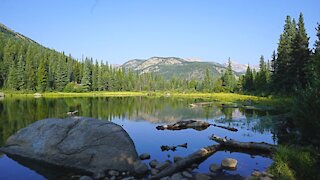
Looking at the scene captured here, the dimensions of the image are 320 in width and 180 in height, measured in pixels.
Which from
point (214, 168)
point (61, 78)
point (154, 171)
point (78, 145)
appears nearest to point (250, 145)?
point (214, 168)

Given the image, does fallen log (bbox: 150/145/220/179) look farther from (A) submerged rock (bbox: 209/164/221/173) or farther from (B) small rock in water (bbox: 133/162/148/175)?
(A) submerged rock (bbox: 209/164/221/173)

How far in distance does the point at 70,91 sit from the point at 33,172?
116m

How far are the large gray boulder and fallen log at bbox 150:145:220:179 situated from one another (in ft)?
6.79

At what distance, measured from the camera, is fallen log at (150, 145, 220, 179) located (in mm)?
15102

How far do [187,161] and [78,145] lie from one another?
705 centimetres

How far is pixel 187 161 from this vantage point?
1681 cm

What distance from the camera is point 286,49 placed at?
2479 inches

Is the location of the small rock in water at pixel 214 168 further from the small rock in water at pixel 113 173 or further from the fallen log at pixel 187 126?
the fallen log at pixel 187 126

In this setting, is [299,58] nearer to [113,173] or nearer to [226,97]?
[226,97]

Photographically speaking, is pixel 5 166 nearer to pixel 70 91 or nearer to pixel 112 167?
pixel 112 167

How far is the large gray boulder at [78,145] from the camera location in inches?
650

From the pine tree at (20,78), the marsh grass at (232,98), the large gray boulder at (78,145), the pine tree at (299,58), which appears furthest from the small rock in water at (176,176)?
the pine tree at (20,78)

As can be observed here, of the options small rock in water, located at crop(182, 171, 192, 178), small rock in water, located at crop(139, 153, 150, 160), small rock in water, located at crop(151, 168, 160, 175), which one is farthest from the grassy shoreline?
small rock in water, located at crop(151, 168, 160, 175)

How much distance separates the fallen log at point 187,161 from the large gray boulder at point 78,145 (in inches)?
81.4
